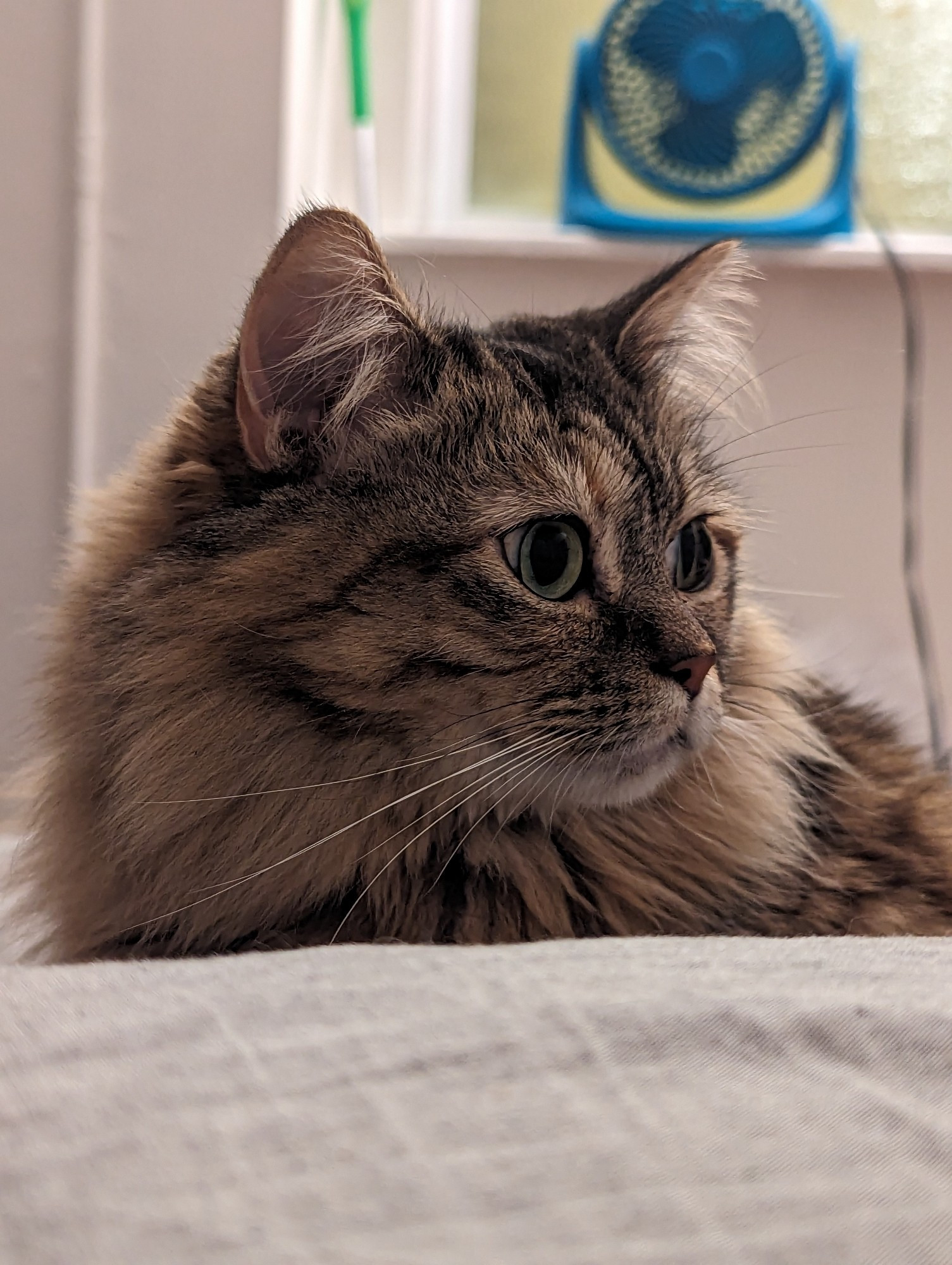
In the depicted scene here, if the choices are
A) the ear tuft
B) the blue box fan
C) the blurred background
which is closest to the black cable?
the blurred background

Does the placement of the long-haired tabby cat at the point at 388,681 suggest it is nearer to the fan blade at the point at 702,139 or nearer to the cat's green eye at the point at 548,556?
the cat's green eye at the point at 548,556

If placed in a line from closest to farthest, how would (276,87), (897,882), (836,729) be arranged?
(897,882) < (836,729) < (276,87)

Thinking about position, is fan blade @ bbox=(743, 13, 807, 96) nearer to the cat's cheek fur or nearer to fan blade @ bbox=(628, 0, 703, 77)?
fan blade @ bbox=(628, 0, 703, 77)

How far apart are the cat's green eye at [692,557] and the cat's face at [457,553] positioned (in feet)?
0.17

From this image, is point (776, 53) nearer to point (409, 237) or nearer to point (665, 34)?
point (665, 34)

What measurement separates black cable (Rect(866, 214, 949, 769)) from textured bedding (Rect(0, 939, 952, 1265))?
4.51 ft

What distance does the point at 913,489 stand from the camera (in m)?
1.96

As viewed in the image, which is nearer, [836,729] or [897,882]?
[897,882]

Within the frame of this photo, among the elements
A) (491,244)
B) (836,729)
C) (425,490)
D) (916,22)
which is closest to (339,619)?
(425,490)

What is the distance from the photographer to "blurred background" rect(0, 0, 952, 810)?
180cm

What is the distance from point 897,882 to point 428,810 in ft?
1.57

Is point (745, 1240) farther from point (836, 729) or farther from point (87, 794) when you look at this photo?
point (836, 729)

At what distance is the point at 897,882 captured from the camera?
103 cm

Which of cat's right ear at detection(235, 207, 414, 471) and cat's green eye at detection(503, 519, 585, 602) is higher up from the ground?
cat's right ear at detection(235, 207, 414, 471)
